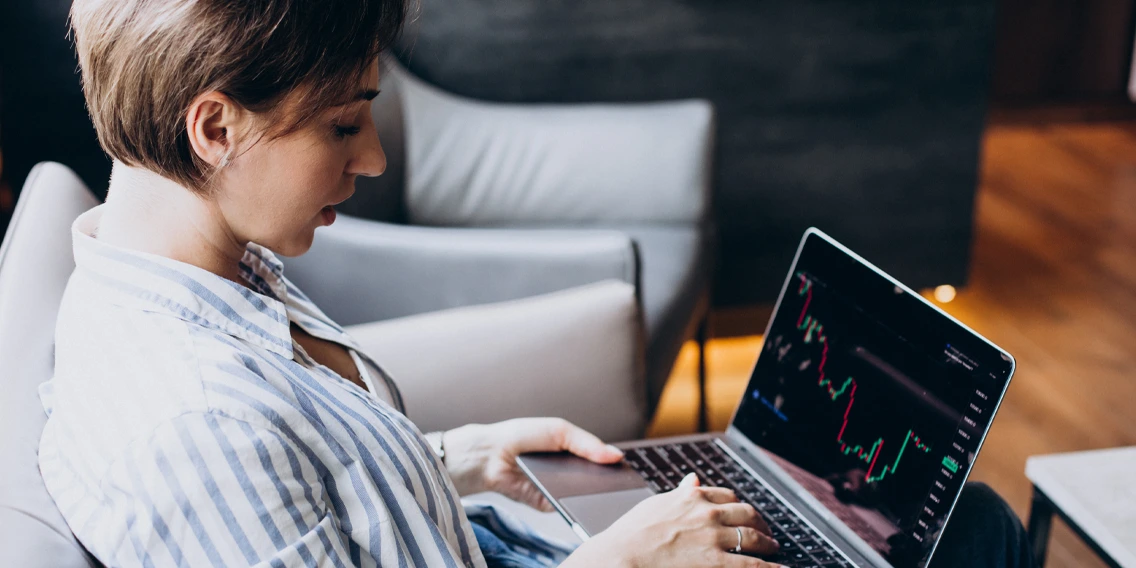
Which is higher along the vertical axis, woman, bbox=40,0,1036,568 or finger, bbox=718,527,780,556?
woman, bbox=40,0,1036,568

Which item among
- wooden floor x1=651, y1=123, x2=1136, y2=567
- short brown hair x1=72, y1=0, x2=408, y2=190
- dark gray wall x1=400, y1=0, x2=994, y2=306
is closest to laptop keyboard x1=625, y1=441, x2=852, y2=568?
short brown hair x1=72, y1=0, x2=408, y2=190

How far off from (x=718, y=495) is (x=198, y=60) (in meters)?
0.60

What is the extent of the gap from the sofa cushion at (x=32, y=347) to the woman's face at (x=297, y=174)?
9.0 inches

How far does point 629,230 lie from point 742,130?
633mm

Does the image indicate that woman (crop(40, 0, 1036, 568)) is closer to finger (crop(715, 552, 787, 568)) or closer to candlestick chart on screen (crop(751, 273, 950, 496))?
finger (crop(715, 552, 787, 568))

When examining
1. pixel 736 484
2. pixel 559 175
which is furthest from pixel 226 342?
pixel 559 175

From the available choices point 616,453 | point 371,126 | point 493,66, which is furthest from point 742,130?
point 371,126

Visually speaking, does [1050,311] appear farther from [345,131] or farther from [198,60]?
[198,60]

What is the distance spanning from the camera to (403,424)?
934mm

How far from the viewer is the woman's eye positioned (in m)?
0.84

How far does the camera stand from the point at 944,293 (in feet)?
10.0

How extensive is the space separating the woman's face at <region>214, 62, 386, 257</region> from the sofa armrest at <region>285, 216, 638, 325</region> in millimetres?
875

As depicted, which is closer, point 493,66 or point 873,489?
point 873,489

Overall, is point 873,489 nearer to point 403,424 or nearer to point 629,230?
point 403,424
